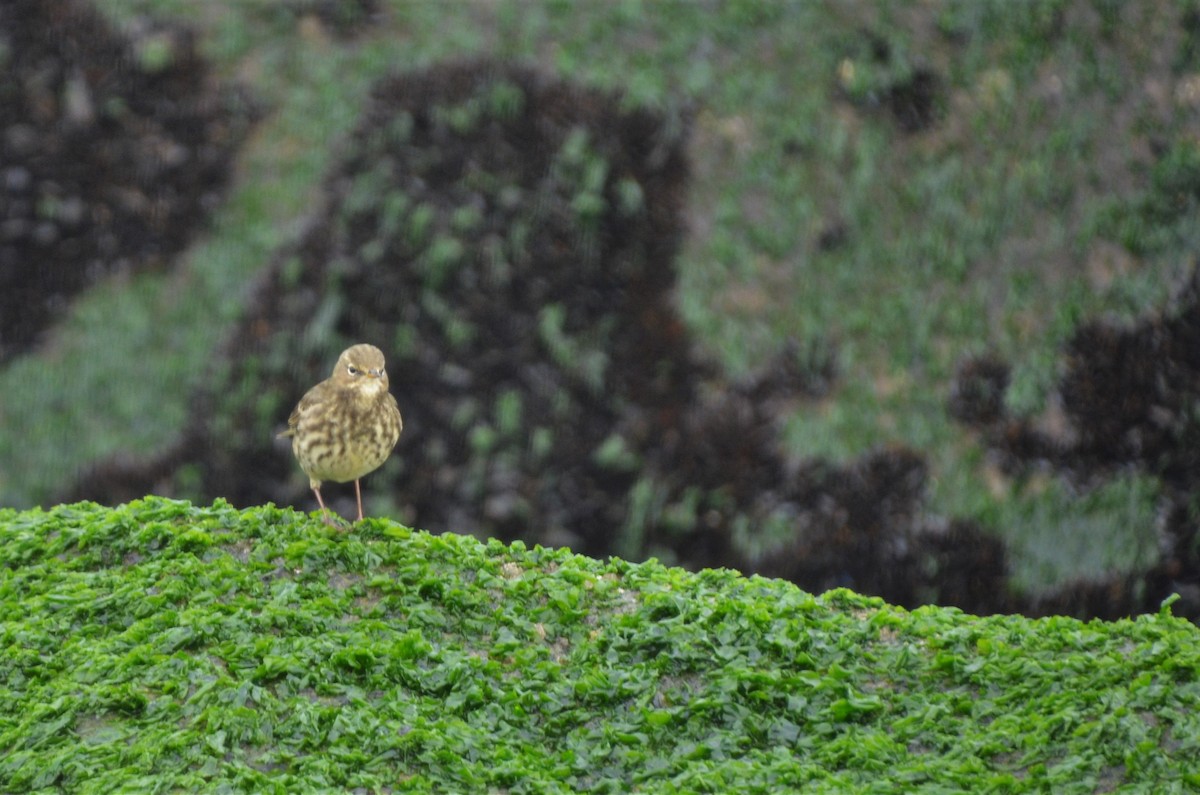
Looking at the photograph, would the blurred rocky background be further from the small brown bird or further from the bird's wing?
the small brown bird

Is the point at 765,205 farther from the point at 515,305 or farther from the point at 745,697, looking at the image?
the point at 745,697

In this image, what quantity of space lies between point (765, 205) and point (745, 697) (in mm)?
3690

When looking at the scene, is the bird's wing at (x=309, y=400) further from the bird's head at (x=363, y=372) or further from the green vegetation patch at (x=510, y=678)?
the green vegetation patch at (x=510, y=678)

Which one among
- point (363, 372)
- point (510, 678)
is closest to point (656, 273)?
point (363, 372)

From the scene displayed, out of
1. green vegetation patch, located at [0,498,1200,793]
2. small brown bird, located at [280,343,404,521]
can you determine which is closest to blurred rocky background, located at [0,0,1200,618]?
green vegetation patch, located at [0,498,1200,793]

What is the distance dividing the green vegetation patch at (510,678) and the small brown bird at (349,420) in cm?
32

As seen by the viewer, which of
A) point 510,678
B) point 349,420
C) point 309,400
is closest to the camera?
point 510,678

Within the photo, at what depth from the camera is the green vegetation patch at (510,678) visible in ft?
15.1

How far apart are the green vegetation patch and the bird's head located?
609 mm

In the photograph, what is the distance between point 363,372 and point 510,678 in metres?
1.34

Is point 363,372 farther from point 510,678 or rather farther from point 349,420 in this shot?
point 510,678

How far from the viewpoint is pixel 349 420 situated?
5664 mm

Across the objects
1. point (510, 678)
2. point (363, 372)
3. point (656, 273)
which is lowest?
point (510, 678)

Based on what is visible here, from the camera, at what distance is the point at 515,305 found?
8.08 metres
